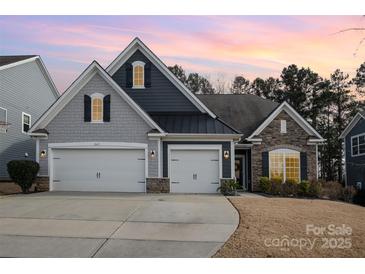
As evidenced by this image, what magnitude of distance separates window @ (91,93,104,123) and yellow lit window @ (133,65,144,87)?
2823 mm

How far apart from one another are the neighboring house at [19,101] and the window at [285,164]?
13.8 meters

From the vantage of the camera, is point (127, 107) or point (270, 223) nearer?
point (270, 223)

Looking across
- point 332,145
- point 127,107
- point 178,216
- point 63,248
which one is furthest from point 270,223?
point 332,145

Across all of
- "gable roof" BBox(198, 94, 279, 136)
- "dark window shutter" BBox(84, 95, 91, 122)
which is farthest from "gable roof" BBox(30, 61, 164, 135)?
"gable roof" BBox(198, 94, 279, 136)

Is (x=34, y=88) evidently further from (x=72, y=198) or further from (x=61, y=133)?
(x=72, y=198)

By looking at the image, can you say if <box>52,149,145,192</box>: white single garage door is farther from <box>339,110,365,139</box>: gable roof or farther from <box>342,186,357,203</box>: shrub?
<box>339,110,365,139</box>: gable roof

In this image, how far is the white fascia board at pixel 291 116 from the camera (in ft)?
69.5

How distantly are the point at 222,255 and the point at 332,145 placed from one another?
37.2 meters

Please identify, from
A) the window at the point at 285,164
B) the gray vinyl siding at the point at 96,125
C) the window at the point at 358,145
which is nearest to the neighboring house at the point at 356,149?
the window at the point at 358,145

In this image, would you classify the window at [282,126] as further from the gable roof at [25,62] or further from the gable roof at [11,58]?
the gable roof at [11,58]

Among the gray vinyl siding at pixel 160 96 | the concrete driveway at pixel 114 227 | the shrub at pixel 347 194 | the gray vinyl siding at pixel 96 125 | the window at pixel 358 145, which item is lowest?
the shrub at pixel 347 194

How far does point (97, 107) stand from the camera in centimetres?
1744

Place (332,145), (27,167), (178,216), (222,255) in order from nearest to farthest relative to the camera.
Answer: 1. (222,255)
2. (178,216)
3. (27,167)
4. (332,145)

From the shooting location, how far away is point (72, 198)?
47.1 feet
